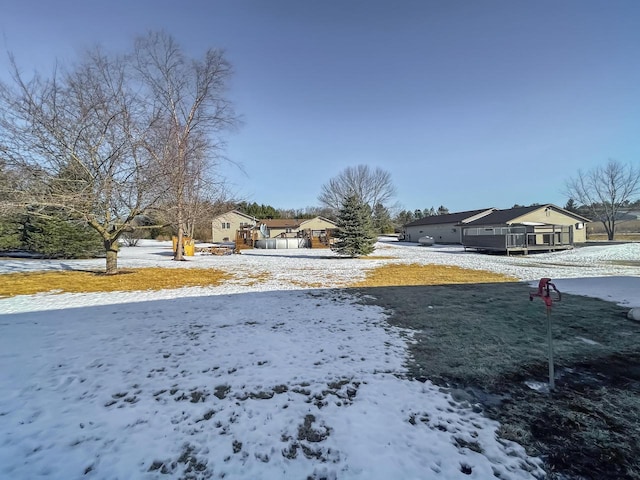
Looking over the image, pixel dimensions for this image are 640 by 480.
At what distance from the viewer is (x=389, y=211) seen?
55594mm

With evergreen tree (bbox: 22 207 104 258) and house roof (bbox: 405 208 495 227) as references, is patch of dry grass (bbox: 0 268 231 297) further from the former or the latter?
house roof (bbox: 405 208 495 227)

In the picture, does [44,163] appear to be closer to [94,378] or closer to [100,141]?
[100,141]

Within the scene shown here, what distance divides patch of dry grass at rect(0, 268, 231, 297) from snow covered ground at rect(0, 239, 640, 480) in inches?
122

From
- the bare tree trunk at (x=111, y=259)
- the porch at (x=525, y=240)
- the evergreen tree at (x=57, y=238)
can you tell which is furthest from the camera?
the porch at (x=525, y=240)

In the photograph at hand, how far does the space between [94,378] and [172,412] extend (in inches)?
53.9

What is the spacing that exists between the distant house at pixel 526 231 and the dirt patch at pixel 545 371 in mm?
16803

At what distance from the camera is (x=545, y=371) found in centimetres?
368

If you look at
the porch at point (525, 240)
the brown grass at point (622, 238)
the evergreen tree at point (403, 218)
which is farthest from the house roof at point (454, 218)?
the evergreen tree at point (403, 218)

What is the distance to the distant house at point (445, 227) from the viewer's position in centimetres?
3441

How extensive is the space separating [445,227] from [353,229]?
21783 millimetres

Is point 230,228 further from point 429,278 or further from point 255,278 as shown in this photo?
point 429,278

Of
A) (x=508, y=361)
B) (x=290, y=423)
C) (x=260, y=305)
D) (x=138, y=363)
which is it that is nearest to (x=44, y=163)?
(x=260, y=305)

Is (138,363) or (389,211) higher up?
(389,211)

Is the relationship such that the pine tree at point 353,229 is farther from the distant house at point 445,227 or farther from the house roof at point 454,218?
the house roof at point 454,218
